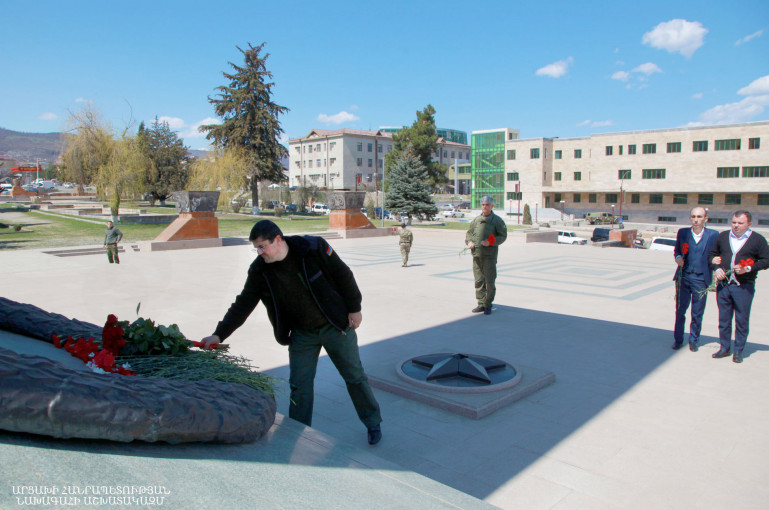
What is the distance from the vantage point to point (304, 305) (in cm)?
330

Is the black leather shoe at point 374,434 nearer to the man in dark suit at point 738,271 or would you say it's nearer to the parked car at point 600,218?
the man in dark suit at point 738,271

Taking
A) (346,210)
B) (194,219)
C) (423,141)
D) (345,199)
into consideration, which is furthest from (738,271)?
(423,141)

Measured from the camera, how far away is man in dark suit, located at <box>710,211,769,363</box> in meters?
5.44

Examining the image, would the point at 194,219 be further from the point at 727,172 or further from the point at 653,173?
the point at 727,172

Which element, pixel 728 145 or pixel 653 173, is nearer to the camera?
pixel 728 145

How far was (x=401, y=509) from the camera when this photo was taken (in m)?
2.17

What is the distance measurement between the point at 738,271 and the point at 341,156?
7671 cm

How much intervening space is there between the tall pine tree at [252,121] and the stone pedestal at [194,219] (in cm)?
2322

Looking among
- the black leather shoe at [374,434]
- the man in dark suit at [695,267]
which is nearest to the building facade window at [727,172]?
the man in dark suit at [695,267]

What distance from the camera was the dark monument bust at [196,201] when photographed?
20000mm

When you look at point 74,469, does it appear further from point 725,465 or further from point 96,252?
point 96,252

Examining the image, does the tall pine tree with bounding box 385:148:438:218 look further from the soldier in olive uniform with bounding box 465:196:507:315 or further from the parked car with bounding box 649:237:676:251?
the soldier in olive uniform with bounding box 465:196:507:315

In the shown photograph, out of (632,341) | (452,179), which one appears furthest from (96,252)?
(452,179)

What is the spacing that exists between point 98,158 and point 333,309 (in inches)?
1354
